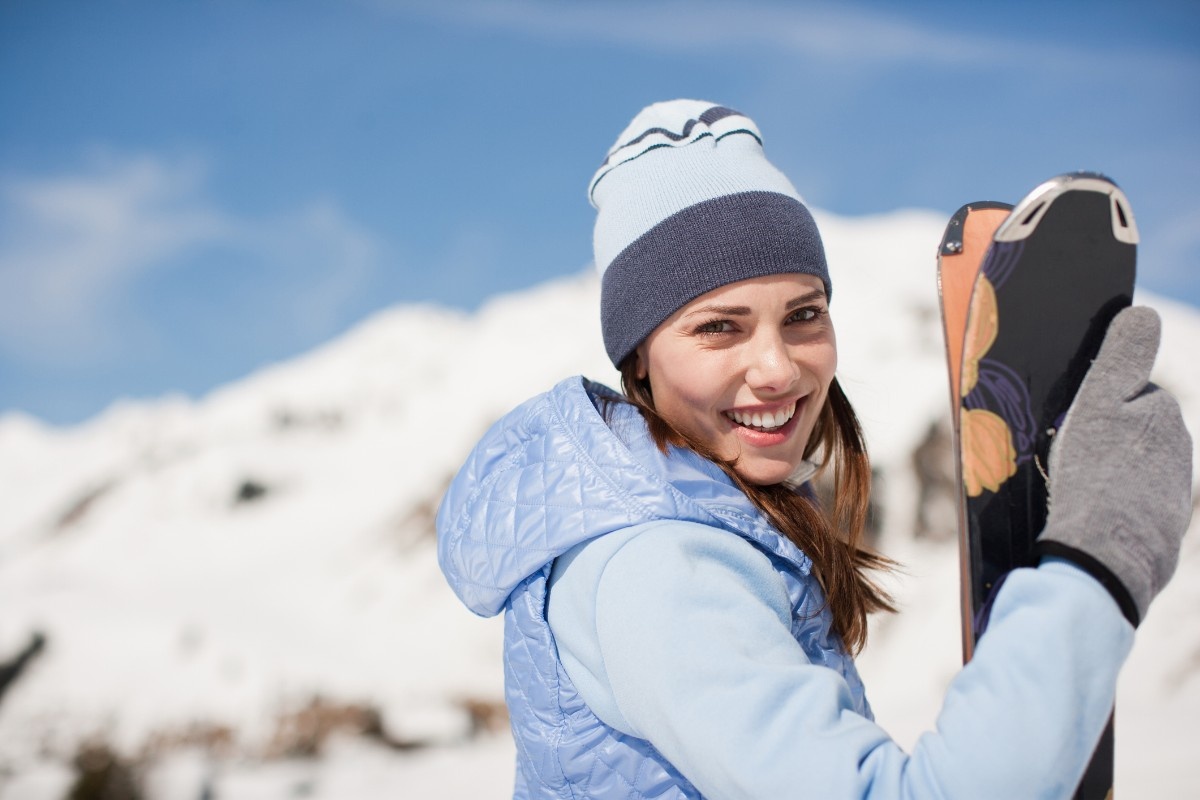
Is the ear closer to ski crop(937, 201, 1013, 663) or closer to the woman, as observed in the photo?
the woman

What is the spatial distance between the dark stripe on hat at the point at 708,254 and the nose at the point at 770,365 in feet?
0.43

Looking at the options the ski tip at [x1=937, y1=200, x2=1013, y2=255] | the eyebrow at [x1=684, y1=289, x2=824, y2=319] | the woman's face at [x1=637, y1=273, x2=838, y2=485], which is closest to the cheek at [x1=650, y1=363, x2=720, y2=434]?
the woman's face at [x1=637, y1=273, x2=838, y2=485]

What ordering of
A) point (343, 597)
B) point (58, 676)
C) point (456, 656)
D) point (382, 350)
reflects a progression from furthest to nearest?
point (382, 350) < point (343, 597) < point (456, 656) < point (58, 676)

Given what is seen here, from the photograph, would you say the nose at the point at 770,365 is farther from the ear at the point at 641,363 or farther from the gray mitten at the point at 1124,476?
the gray mitten at the point at 1124,476

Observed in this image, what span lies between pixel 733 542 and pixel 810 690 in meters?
0.29

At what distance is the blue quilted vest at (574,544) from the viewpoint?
146 cm

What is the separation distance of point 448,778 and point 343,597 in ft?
27.5

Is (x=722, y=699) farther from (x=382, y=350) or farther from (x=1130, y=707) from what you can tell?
(x=382, y=350)

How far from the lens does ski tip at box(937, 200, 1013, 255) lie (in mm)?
1626

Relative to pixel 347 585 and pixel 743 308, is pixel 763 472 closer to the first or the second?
pixel 743 308

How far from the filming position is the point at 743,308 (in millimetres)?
1641

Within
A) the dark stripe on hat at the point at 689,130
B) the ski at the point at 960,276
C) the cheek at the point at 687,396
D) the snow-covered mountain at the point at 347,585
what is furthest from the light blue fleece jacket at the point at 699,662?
the snow-covered mountain at the point at 347,585

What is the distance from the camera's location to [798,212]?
178cm

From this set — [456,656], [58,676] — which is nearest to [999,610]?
[456,656]
